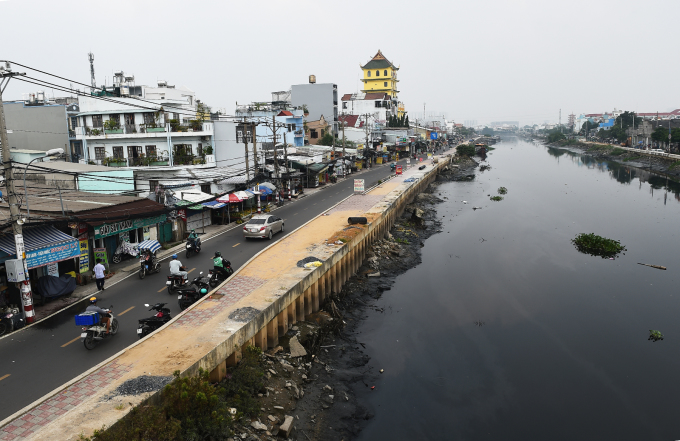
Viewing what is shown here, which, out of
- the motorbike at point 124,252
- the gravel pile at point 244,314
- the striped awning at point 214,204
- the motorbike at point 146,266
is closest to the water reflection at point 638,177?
the striped awning at point 214,204

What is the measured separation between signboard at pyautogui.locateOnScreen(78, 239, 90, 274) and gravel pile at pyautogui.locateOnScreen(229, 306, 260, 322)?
36.6 ft

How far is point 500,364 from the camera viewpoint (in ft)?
68.2

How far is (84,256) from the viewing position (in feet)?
77.4

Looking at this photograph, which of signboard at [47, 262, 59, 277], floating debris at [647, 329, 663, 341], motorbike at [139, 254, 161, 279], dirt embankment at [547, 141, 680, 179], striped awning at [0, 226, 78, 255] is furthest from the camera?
dirt embankment at [547, 141, 680, 179]

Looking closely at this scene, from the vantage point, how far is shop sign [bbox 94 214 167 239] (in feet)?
80.2

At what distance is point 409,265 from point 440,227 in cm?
1466

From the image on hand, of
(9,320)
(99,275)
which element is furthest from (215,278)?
(9,320)

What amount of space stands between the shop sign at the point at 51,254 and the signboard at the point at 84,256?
7.01 feet

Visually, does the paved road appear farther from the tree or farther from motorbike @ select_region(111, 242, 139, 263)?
the tree

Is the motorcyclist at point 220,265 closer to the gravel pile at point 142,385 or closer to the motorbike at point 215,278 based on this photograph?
the motorbike at point 215,278

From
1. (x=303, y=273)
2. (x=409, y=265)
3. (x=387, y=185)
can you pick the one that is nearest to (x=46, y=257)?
(x=303, y=273)

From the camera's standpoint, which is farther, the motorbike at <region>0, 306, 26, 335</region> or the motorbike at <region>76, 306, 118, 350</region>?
the motorbike at <region>0, 306, 26, 335</region>

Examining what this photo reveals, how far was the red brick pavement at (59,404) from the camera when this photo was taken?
10234 mm

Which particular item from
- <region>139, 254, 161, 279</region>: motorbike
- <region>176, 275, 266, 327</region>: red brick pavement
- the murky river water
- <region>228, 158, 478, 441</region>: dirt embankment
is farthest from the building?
<region>176, 275, 266, 327</region>: red brick pavement
